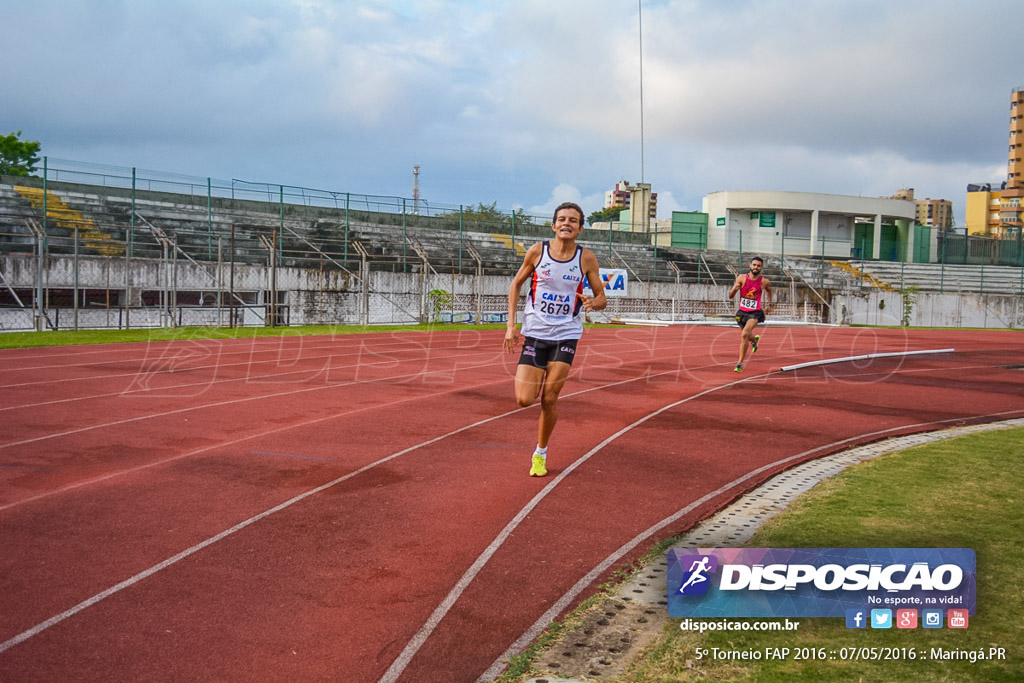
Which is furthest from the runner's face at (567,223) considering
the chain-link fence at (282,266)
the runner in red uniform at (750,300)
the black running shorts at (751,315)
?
the chain-link fence at (282,266)

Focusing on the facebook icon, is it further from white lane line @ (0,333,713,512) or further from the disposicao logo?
white lane line @ (0,333,713,512)

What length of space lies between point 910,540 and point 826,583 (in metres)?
1.21

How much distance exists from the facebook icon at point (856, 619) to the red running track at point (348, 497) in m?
1.28

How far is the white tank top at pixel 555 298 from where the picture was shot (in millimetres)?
6363

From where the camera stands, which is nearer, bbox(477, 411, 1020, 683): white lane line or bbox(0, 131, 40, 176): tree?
bbox(477, 411, 1020, 683): white lane line

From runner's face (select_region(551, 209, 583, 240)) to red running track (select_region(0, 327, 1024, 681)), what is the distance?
193 cm

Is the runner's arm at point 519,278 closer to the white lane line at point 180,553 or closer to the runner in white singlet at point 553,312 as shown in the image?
the runner in white singlet at point 553,312

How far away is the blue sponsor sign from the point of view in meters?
3.60

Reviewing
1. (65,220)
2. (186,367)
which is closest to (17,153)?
(65,220)

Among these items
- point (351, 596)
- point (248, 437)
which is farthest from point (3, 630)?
point (248, 437)

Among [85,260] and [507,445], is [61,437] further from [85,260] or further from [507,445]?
[85,260]

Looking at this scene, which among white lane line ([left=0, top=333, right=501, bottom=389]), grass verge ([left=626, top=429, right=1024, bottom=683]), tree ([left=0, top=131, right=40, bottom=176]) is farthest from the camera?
tree ([left=0, top=131, right=40, bottom=176])

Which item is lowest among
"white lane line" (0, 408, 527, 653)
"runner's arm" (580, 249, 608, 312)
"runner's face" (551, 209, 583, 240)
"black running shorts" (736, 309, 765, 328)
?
"white lane line" (0, 408, 527, 653)

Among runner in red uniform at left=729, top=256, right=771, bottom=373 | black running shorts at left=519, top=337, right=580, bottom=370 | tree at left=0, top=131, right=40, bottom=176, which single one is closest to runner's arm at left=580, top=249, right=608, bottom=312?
black running shorts at left=519, top=337, right=580, bottom=370
